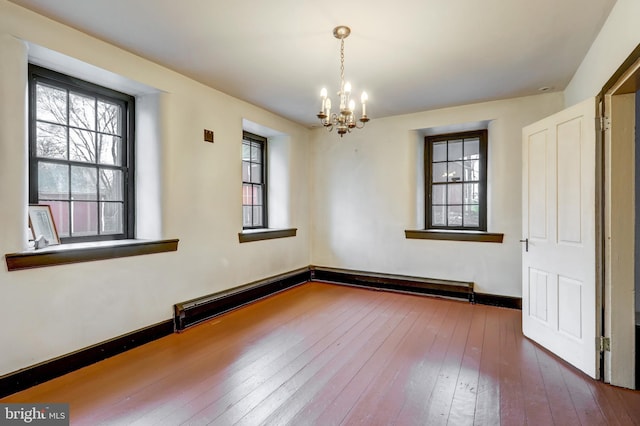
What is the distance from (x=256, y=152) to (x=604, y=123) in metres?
4.08

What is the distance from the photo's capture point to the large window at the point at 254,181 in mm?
4711

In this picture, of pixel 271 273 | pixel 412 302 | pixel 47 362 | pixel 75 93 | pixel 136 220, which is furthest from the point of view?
pixel 271 273

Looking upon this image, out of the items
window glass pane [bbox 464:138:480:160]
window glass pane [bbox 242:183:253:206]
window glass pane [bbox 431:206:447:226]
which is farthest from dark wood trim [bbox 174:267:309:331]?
window glass pane [bbox 464:138:480:160]

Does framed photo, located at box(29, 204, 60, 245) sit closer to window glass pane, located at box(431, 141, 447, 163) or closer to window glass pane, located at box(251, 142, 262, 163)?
window glass pane, located at box(251, 142, 262, 163)

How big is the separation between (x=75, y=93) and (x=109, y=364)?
7.66ft

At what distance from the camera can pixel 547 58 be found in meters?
2.95

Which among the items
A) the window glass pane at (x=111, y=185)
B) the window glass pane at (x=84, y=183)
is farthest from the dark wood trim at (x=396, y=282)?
the window glass pane at (x=84, y=183)

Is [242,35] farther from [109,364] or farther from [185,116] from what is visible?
[109,364]

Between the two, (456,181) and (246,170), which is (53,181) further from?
(456,181)

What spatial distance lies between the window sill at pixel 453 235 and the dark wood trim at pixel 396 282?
1.96 feet

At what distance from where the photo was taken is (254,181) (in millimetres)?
4891

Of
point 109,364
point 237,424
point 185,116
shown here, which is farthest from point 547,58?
point 109,364

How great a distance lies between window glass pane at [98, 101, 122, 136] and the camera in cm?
299

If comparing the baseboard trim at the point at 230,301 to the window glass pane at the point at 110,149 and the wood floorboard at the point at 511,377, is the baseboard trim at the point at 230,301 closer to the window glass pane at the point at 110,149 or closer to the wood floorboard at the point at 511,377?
the wood floorboard at the point at 511,377
